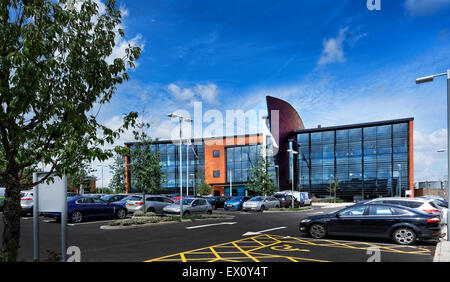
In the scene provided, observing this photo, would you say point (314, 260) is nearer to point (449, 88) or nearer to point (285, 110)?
point (449, 88)


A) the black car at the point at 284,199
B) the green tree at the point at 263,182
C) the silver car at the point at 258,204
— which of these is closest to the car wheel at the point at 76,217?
the silver car at the point at 258,204

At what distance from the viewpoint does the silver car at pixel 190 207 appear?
2258cm

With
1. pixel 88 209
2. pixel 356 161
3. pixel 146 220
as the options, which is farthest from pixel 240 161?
pixel 146 220

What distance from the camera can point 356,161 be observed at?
66188mm

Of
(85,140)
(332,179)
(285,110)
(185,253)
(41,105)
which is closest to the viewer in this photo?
(41,105)

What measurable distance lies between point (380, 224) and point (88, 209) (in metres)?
15.3

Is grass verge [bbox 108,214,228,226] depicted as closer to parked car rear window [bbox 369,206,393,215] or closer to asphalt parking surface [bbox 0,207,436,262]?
asphalt parking surface [bbox 0,207,436,262]

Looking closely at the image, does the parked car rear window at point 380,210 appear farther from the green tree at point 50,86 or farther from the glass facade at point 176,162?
the glass facade at point 176,162

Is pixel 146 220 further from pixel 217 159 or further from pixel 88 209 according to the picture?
pixel 217 159

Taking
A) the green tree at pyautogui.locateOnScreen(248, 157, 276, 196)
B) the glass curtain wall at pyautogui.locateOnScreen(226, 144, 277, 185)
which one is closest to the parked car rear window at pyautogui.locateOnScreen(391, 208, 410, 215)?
the green tree at pyautogui.locateOnScreen(248, 157, 276, 196)

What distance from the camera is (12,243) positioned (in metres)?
6.12

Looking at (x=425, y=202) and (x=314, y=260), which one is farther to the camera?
(x=425, y=202)

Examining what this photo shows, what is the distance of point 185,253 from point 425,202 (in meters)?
10.1
